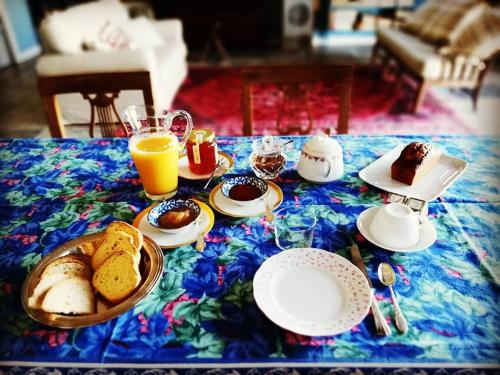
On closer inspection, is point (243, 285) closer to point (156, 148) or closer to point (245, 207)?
point (245, 207)

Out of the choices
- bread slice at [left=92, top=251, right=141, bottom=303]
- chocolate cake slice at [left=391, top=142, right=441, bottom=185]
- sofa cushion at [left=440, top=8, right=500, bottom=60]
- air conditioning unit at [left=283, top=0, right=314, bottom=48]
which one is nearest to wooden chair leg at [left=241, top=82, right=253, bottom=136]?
chocolate cake slice at [left=391, top=142, right=441, bottom=185]

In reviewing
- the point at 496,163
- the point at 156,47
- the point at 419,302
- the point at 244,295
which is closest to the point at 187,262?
the point at 244,295

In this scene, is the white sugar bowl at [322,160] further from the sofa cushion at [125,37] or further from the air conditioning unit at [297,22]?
the air conditioning unit at [297,22]

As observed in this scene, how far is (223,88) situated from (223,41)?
1902 mm

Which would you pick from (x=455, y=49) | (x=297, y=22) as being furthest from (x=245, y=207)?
(x=297, y=22)

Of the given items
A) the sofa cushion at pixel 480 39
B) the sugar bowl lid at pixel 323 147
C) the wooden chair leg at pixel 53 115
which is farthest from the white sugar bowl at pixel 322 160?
the sofa cushion at pixel 480 39

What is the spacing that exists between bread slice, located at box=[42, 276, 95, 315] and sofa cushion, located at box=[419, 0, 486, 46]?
A: 3689 mm

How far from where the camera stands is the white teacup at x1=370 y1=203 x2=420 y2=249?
79 cm

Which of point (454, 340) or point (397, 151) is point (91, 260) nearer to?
point (454, 340)

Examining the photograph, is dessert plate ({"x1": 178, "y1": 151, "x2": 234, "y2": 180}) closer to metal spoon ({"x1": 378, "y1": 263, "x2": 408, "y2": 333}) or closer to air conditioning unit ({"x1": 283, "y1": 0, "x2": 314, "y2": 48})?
metal spoon ({"x1": 378, "y1": 263, "x2": 408, "y2": 333})

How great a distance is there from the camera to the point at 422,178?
1024 millimetres

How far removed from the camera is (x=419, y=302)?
686 mm

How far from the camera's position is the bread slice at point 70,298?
664 mm

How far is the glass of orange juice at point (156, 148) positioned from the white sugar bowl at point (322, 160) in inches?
13.3
